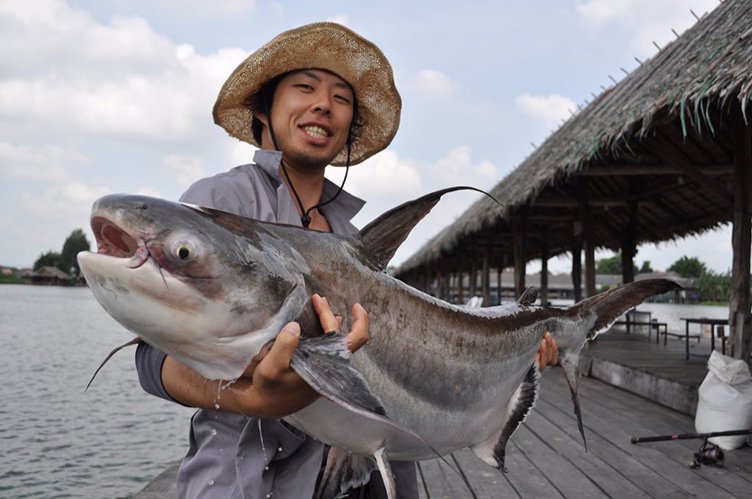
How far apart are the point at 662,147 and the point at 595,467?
4.44 metres

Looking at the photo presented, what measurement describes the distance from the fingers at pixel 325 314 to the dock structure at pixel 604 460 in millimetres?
1605

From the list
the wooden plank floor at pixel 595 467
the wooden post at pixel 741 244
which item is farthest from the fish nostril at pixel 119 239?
the wooden post at pixel 741 244

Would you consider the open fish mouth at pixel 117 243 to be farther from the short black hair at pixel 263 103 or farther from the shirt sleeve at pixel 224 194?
the short black hair at pixel 263 103

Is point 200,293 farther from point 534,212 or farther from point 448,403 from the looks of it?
point 534,212

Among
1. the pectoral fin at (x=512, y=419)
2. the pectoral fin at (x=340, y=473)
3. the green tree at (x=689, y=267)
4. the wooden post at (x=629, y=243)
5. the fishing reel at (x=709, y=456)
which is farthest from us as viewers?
the green tree at (x=689, y=267)

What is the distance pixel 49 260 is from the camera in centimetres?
11581

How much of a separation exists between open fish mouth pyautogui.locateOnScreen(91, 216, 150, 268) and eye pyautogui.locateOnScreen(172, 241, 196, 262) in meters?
0.05

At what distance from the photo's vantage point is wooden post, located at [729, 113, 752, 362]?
645cm

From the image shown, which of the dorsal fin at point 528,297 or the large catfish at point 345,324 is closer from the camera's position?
the large catfish at point 345,324

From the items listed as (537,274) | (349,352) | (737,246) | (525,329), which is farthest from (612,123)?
(537,274)

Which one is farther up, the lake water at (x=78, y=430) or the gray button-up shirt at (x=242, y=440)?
the gray button-up shirt at (x=242, y=440)

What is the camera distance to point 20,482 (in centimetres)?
844

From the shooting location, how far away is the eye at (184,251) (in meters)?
1.26

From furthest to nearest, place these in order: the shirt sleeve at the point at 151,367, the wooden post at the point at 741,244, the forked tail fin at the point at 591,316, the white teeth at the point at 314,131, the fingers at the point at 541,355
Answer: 1. the wooden post at the point at 741,244
2. the forked tail fin at the point at 591,316
3. the fingers at the point at 541,355
4. the white teeth at the point at 314,131
5. the shirt sleeve at the point at 151,367
